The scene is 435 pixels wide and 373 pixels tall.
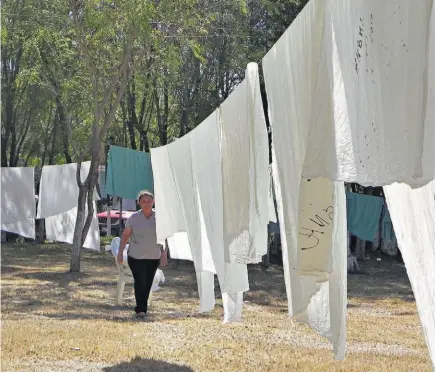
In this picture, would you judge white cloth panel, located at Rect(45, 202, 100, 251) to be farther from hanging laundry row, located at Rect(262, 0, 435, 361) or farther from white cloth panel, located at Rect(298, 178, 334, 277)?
white cloth panel, located at Rect(298, 178, 334, 277)

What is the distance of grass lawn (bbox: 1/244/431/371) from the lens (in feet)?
19.3

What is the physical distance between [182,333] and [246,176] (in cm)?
297

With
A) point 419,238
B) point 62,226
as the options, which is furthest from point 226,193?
point 62,226

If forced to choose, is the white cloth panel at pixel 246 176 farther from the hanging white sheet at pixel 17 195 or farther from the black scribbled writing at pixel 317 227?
the hanging white sheet at pixel 17 195

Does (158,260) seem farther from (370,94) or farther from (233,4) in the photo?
(233,4)

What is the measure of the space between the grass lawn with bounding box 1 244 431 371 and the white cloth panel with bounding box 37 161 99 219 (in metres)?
3.80

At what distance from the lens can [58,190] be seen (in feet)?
53.6

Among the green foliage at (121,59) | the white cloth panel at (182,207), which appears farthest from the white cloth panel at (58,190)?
the white cloth panel at (182,207)

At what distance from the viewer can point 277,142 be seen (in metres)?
3.80

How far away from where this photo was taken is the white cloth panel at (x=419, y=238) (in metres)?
3.08

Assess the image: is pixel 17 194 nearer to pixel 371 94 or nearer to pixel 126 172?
pixel 126 172

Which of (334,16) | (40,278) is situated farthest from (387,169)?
(40,278)

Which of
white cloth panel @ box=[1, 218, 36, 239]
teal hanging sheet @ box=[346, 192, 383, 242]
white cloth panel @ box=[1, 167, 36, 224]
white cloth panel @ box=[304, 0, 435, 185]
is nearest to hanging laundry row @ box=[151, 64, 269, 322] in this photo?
white cloth panel @ box=[304, 0, 435, 185]

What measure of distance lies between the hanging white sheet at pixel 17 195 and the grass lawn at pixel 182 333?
3.71 meters
